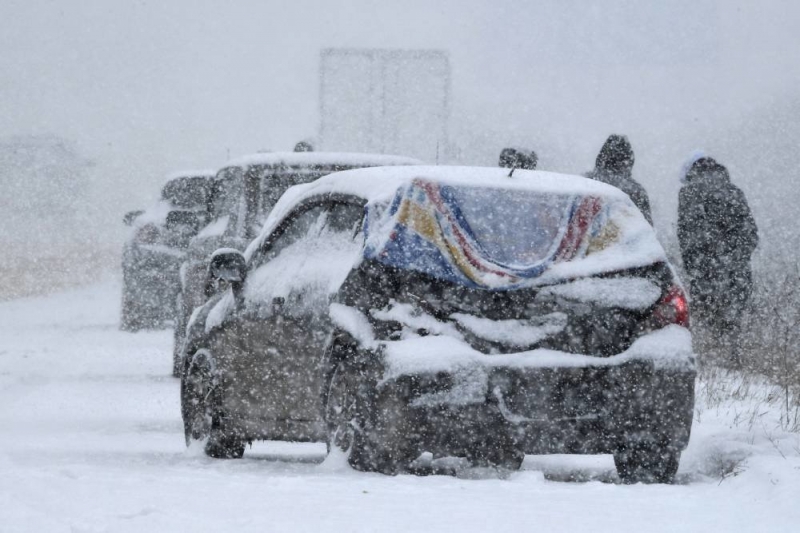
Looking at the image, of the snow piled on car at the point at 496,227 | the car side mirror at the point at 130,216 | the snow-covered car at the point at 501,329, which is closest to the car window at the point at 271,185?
the snow-covered car at the point at 501,329

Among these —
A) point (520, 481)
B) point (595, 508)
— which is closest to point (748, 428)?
point (520, 481)

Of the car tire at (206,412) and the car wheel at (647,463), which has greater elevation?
the car wheel at (647,463)

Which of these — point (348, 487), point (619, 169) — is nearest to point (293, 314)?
point (348, 487)

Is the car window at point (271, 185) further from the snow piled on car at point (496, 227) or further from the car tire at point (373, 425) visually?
the car tire at point (373, 425)

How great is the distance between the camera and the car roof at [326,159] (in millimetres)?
10688

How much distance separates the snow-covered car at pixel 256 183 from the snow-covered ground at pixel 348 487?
158 cm

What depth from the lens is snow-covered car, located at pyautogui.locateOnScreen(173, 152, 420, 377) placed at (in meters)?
10.8

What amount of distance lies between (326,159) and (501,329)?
180 inches

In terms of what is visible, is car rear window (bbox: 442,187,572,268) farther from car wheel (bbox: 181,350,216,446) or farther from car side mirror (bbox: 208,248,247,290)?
car wheel (bbox: 181,350,216,446)

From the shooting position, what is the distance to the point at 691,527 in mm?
5344

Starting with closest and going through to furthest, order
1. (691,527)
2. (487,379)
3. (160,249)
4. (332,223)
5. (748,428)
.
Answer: (691,527) → (487,379) → (332,223) → (748,428) → (160,249)

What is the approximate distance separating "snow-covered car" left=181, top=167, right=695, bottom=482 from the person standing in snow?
19.1 feet

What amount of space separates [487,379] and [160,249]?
12528 millimetres

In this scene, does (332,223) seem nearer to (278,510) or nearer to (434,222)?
(434,222)
